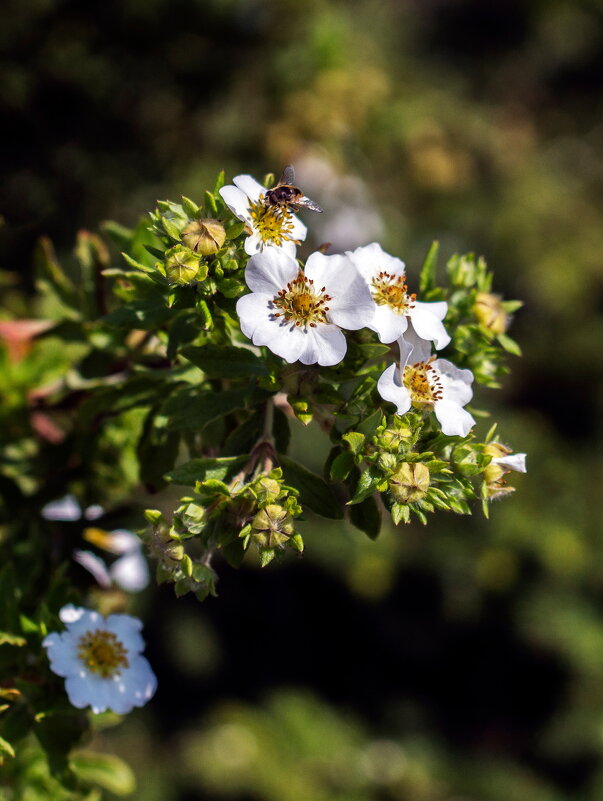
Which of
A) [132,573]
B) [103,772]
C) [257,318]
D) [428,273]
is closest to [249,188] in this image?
[257,318]

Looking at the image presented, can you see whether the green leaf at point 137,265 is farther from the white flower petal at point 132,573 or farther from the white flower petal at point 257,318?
the white flower petal at point 132,573

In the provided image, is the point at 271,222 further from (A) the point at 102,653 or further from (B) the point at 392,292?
(A) the point at 102,653

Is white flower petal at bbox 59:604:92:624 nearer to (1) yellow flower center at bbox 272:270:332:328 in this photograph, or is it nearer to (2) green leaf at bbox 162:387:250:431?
(2) green leaf at bbox 162:387:250:431

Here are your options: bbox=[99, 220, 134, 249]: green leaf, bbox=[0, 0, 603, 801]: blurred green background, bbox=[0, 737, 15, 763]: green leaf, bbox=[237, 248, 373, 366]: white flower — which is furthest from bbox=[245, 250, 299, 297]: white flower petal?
bbox=[0, 0, 603, 801]: blurred green background

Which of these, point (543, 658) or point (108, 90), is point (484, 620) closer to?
point (543, 658)

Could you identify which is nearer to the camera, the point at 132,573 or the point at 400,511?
the point at 400,511

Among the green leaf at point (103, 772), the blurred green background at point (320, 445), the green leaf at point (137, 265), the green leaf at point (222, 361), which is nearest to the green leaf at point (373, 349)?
the green leaf at point (222, 361)
